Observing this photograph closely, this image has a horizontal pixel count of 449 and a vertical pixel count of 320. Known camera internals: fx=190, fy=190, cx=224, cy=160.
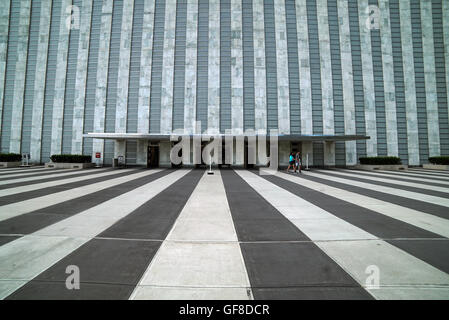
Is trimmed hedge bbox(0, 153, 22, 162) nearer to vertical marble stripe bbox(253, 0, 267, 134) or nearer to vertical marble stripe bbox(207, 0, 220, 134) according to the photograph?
vertical marble stripe bbox(207, 0, 220, 134)

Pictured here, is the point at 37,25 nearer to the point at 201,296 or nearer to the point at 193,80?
the point at 193,80

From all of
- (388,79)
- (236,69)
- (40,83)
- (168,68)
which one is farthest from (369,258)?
(40,83)

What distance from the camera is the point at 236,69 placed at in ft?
77.6

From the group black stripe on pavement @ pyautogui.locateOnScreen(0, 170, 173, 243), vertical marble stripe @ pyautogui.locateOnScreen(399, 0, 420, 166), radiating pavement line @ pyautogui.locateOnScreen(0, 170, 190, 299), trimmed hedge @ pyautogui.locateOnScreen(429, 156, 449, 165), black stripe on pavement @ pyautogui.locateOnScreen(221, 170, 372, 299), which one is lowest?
black stripe on pavement @ pyautogui.locateOnScreen(221, 170, 372, 299)

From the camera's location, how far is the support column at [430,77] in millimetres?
23859

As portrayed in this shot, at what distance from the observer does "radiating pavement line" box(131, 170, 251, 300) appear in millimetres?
2021

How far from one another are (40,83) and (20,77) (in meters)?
2.89

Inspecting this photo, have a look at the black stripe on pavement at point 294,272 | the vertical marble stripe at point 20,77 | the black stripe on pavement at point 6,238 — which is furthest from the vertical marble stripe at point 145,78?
the black stripe on pavement at point 294,272

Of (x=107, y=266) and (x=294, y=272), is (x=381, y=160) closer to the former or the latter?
(x=294, y=272)

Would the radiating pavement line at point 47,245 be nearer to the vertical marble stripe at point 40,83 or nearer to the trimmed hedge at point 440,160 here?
the vertical marble stripe at point 40,83

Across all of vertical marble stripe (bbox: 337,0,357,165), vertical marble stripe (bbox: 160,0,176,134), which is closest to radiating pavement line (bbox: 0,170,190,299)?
vertical marble stripe (bbox: 160,0,176,134)

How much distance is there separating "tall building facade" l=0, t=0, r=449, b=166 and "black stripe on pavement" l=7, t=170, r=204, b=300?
65.9ft
